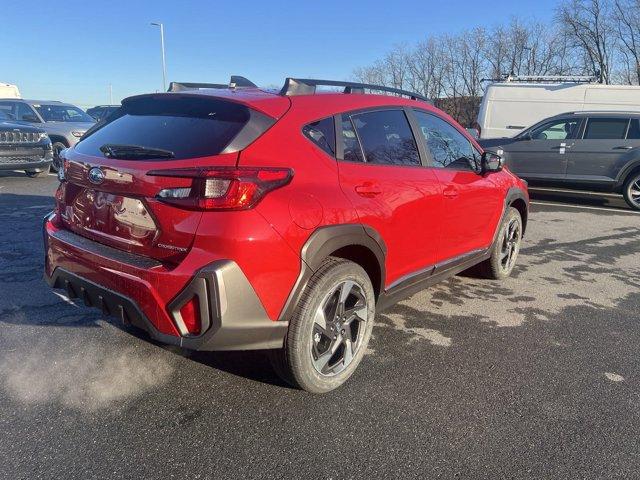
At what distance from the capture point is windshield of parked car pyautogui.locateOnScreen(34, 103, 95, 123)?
43.8ft

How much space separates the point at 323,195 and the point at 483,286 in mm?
2720

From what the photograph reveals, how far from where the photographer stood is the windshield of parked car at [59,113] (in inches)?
526

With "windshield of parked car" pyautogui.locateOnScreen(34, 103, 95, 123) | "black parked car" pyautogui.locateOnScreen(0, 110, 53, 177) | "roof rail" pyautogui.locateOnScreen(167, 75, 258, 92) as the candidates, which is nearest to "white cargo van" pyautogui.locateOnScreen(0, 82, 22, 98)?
"windshield of parked car" pyautogui.locateOnScreen(34, 103, 95, 123)

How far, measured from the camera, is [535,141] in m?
10.1

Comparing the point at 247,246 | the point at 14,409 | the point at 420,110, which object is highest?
the point at 420,110

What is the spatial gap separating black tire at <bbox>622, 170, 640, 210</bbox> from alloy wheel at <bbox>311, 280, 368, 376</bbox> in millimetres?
8482

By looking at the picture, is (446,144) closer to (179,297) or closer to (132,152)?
(132,152)

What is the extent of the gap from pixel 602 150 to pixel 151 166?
9563 millimetres

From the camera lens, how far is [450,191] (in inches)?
144

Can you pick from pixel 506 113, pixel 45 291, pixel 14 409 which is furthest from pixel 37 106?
pixel 14 409

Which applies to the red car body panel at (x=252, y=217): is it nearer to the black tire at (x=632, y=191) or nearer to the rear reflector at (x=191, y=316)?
the rear reflector at (x=191, y=316)

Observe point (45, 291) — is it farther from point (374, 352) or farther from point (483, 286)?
point (483, 286)

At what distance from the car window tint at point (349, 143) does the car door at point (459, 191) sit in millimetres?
831

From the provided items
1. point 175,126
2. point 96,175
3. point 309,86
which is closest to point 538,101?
point 309,86
